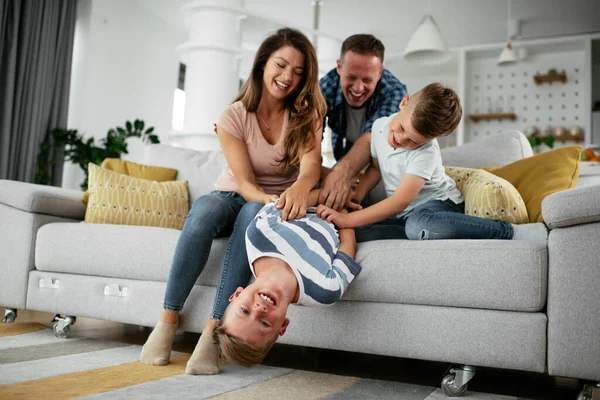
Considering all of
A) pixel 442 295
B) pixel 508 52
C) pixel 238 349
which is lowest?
pixel 238 349

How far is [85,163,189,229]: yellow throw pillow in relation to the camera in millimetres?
2404

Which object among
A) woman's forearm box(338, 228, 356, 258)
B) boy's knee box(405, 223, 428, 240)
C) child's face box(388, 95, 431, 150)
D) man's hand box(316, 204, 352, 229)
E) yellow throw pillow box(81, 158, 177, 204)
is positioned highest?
child's face box(388, 95, 431, 150)

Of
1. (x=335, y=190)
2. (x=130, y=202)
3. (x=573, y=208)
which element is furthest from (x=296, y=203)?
(x=130, y=202)

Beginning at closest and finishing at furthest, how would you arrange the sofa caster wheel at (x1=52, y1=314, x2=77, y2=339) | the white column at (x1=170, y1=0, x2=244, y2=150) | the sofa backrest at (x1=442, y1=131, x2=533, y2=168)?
the sofa caster wheel at (x1=52, y1=314, x2=77, y2=339) → the sofa backrest at (x1=442, y1=131, x2=533, y2=168) → the white column at (x1=170, y1=0, x2=244, y2=150)

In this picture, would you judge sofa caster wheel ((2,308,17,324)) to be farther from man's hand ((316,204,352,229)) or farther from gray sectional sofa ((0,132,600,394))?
man's hand ((316,204,352,229))

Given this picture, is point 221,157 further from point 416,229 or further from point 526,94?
point 526,94

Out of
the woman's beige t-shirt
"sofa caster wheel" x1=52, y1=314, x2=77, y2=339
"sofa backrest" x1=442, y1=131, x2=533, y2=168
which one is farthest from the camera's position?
"sofa backrest" x1=442, y1=131, x2=533, y2=168

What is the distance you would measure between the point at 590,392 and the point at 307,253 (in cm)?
80

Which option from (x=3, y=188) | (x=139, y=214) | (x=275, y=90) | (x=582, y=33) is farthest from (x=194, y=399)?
(x=582, y=33)

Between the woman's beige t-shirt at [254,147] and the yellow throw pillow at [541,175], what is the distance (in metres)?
0.86

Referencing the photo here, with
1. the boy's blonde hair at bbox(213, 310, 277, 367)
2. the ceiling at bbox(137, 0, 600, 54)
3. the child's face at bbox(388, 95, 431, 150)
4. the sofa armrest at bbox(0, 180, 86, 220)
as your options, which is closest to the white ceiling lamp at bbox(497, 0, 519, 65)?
the ceiling at bbox(137, 0, 600, 54)

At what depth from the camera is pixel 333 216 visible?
1763 mm

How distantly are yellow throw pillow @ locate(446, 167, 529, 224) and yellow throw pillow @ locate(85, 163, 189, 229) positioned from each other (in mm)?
1287

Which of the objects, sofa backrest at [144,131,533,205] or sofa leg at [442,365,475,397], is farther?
sofa backrest at [144,131,533,205]
